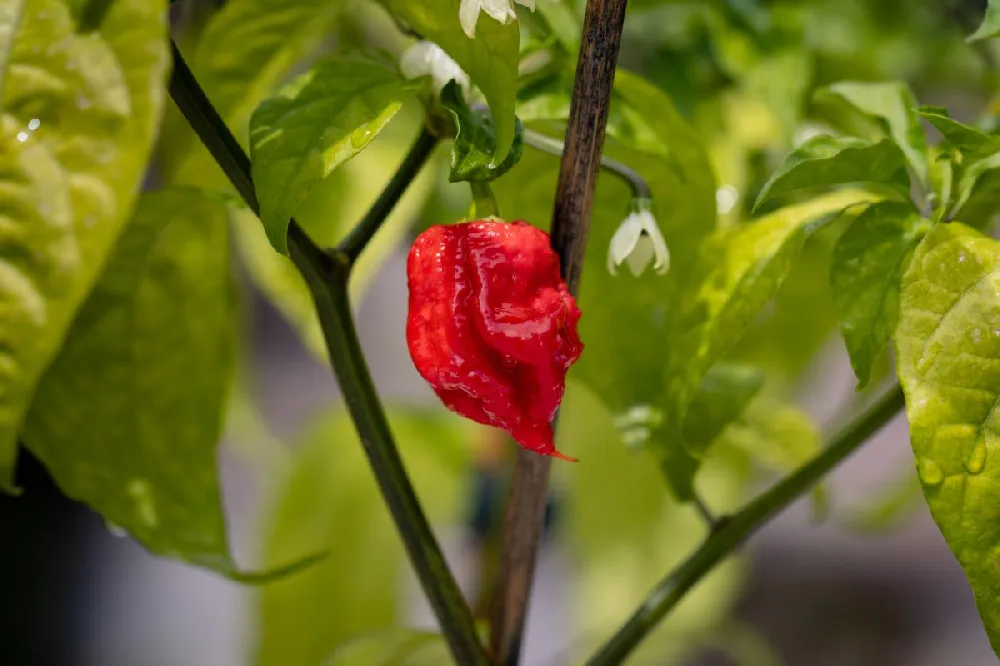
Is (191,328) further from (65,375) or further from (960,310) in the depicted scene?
(960,310)

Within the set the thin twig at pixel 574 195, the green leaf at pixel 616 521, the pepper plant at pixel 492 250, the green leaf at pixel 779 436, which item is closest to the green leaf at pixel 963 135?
the pepper plant at pixel 492 250

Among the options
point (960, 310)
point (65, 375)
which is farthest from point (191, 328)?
point (960, 310)

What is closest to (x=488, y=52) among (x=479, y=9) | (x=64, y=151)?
(x=479, y=9)

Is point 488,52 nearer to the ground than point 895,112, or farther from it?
farther from it

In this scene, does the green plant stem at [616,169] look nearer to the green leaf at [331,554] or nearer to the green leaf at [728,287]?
the green leaf at [728,287]

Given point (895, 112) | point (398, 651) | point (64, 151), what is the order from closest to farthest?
1. point (64, 151)
2. point (895, 112)
3. point (398, 651)

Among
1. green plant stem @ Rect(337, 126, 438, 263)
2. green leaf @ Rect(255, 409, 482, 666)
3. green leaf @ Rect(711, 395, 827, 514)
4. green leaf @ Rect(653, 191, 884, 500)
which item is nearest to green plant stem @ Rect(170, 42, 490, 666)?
green plant stem @ Rect(337, 126, 438, 263)

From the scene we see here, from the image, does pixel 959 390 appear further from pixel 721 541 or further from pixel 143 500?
pixel 143 500
